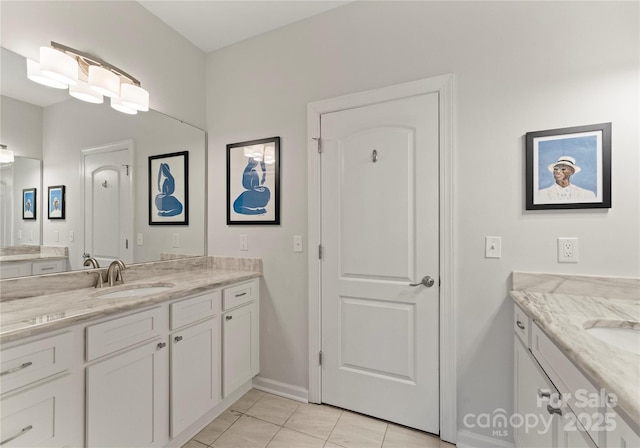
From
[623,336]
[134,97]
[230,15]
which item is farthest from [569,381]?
[230,15]

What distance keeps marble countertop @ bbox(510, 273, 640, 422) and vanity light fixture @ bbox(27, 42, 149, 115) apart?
2588 millimetres

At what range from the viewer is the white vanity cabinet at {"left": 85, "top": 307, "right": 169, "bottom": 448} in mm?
1189

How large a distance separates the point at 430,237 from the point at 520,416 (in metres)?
1.01

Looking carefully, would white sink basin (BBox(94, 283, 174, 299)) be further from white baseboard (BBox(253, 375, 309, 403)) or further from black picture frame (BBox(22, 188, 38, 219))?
white baseboard (BBox(253, 375, 309, 403))

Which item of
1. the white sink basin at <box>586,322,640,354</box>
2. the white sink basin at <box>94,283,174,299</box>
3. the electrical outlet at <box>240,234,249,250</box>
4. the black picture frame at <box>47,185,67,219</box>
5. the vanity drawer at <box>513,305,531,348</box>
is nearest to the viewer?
the white sink basin at <box>586,322,640,354</box>

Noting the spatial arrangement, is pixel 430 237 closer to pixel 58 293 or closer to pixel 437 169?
pixel 437 169

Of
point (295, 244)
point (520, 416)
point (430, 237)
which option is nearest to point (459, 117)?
point (430, 237)

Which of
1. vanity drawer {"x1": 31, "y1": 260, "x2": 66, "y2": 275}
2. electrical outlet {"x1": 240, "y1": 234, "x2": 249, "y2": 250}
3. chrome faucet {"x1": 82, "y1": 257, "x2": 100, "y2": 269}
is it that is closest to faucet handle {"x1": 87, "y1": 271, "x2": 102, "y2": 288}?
chrome faucet {"x1": 82, "y1": 257, "x2": 100, "y2": 269}

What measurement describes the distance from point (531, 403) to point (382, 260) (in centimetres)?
99

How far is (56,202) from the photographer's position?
1.57 metres

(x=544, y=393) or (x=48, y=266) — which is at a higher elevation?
(x=48, y=266)

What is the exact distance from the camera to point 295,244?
212cm

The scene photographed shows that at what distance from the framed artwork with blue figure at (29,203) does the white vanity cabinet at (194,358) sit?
88 centimetres

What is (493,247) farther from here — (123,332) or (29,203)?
(29,203)
